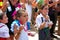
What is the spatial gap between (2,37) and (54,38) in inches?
130

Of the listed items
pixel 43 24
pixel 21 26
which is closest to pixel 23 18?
pixel 21 26

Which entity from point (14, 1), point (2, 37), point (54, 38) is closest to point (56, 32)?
point (54, 38)

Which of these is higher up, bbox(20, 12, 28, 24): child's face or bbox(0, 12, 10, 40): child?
bbox(20, 12, 28, 24): child's face

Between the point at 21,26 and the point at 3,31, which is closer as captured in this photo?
the point at 21,26

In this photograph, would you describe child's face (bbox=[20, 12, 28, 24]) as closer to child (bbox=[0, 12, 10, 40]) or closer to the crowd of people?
the crowd of people

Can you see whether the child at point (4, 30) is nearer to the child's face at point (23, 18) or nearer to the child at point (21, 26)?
the child at point (21, 26)

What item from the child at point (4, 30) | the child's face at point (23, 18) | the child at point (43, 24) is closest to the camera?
the child's face at point (23, 18)

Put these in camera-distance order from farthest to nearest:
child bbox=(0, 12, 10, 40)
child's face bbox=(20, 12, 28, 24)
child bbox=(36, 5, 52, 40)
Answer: child bbox=(36, 5, 52, 40) < child bbox=(0, 12, 10, 40) < child's face bbox=(20, 12, 28, 24)

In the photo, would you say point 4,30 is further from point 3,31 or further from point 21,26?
point 21,26

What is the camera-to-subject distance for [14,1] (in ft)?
15.7

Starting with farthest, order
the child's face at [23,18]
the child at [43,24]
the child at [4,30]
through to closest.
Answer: the child at [43,24]
the child at [4,30]
the child's face at [23,18]

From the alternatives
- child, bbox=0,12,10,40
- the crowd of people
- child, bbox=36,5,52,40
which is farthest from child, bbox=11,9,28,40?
child, bbox=36,5,52,40

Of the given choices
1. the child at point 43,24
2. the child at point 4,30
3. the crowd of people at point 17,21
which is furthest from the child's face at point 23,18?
the child at point 43,24

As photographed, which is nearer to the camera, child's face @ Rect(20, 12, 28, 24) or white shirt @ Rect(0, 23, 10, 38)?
child's face @ Rect(20, 12, 28, 24)
